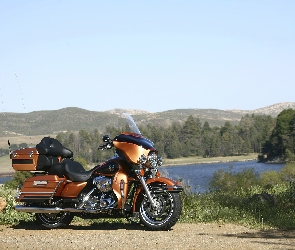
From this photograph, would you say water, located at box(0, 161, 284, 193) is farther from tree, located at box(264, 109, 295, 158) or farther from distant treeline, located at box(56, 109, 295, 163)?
tree, located at box(264, 109, 295, 158)

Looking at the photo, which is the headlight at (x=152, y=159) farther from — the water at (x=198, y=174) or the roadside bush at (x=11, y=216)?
the water at (x=198, y=174)

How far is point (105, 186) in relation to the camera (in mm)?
11055

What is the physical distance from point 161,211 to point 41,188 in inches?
91.4

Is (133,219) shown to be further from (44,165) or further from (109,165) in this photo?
(44,165)

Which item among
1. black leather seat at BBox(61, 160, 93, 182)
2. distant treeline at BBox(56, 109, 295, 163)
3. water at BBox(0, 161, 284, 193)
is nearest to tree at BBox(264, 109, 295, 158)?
distant treeline at BBox(56, 109, 295, 163)

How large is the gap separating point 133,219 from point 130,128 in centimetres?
169

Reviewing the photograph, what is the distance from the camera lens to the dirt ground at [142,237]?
29.7 feet

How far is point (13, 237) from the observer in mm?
10391

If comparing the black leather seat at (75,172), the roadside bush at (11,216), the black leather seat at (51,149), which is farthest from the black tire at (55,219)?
the black leather seat at (51,149)

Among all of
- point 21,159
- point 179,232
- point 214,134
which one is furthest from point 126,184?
point 214,134

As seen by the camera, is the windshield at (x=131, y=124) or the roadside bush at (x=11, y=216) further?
the roadside bush at (x=11, y=216)

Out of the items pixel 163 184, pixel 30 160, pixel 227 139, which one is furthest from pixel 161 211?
pixel 227 139

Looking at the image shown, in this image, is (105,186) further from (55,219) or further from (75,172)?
(55,219)

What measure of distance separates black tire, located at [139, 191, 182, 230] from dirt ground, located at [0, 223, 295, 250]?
17 cm
